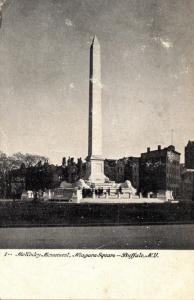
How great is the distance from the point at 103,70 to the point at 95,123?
4556 millimetres

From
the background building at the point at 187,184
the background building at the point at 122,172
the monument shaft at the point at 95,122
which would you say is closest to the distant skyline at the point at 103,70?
the monument shaft at the point at 95,122

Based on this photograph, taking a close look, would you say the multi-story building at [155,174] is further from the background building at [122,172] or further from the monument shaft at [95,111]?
the monument shaft at [95,111]

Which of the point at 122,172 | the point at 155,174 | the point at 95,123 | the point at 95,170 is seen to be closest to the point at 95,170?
the point at 95,170

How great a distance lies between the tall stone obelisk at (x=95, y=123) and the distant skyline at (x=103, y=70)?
309 mm

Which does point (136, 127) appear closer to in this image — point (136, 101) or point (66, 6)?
point (136, 101)

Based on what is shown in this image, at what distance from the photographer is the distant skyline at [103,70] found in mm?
6953

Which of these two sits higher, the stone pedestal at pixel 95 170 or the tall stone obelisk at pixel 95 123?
the tall stone obelisk at pixel 95 123

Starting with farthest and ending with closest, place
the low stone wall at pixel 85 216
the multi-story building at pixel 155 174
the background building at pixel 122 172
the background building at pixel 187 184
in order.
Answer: the background building at pixel 122 172
the multi-story building at pixel 155 174
the background building at pixel 187 184
the low stone wall at pixel 85 216

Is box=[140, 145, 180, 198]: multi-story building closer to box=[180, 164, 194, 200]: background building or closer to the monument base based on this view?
the monument base

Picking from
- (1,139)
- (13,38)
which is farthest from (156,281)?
(13,38)

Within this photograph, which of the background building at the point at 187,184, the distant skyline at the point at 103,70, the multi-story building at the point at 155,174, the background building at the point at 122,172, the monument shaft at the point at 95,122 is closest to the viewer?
the distant skyline at the point at 103,70

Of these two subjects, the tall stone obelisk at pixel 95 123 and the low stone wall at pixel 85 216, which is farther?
the tall stone obelisk at pixel 95 123

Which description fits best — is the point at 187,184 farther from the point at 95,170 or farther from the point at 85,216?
the point at 95,170

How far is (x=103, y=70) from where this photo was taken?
421 inches
